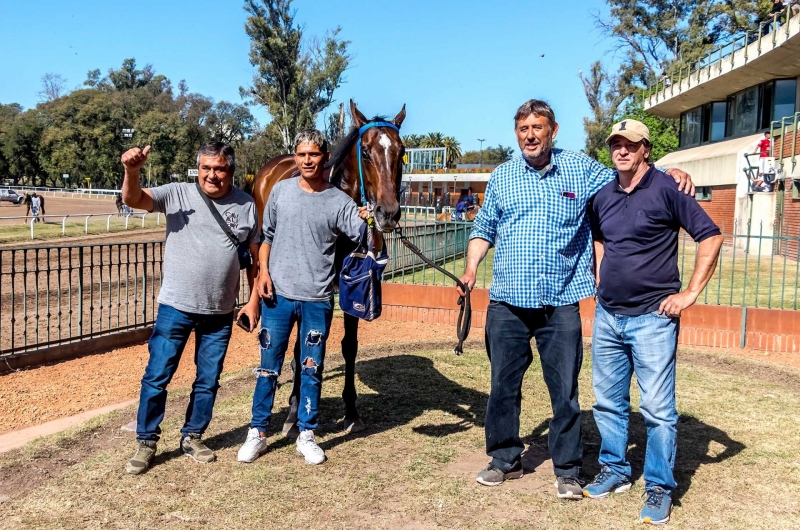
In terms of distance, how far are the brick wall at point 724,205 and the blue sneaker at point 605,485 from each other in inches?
872

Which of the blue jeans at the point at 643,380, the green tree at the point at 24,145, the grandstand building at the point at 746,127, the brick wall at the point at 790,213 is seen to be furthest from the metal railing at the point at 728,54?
the green tree at the point at 24,145

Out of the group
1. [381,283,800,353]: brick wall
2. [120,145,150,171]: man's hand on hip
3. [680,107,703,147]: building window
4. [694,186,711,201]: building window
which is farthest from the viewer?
[680,107,703,147]: building window

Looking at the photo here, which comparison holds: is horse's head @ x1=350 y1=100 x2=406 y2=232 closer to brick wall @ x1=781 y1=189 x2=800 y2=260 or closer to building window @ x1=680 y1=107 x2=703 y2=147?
brick wall @ x1=781 y1=189 x2=800 y2=260

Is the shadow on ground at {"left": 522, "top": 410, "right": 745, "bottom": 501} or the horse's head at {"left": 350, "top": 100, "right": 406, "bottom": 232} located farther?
the horse's head at {"left": 350, "top": 100, "right": 406, "bottom": 232}

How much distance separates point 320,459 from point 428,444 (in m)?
0.83

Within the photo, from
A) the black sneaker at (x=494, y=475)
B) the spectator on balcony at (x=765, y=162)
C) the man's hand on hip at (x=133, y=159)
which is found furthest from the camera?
the spectator on balcony at (x=765, y=162)

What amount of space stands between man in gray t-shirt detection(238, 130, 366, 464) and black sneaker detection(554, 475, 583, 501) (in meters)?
1.48

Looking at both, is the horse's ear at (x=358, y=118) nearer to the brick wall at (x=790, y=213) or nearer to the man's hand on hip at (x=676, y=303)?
the man's hand on hip at (x=676, y=303)

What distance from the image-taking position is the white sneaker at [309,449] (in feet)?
14.1

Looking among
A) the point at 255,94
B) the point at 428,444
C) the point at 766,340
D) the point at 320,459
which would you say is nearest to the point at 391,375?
the point at 428,444

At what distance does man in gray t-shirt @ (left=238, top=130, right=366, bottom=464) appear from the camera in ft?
14.0

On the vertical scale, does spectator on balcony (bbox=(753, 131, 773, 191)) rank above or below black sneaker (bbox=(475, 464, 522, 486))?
above

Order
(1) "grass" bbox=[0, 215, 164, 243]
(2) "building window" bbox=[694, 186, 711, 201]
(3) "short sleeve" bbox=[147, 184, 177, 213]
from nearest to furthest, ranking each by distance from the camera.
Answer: (3) "short sleeve" bbox=[147, 184, 177, 213]
(1) "grass" bbox=[0, 215, 164, 243]
(2) "building window" bbox=[694, 186, 711, 201]

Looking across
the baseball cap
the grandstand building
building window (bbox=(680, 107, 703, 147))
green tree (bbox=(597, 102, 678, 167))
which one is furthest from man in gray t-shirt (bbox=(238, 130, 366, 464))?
green tree (bbox=(597, 102, 678, 167))
